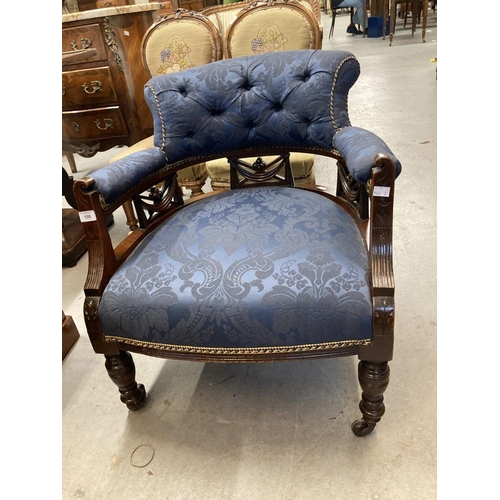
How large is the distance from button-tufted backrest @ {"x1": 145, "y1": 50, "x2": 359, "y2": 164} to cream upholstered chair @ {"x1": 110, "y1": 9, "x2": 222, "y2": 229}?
2.13 feet

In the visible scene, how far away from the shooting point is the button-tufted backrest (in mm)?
1242

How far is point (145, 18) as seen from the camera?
223 centimetres

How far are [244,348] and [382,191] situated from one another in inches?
19.1

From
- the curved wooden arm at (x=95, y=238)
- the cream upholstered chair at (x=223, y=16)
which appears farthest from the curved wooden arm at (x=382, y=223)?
the cream upholstered chair at (x=223, y=16)

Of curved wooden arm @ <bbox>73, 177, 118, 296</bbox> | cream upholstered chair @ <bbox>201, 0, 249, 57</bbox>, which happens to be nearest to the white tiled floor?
curved wooden arm @ <bbox>73, 177, 118, 296</bbox>

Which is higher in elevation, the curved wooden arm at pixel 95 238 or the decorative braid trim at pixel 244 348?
the curved wooden arm at pixel 95 238

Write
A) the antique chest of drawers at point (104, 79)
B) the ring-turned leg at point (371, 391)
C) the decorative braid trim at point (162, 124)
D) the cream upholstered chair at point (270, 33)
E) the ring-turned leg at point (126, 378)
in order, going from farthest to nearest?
the antique chest of drawers at point (104, 79) → the cream upholstered chair at point (270, 33) → the decorative braid trim at point (162, 124) → the ring-turned leg at point (126, 378) → the ring-turned leg at point (371, 391)

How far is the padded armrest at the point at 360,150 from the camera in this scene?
907 mm

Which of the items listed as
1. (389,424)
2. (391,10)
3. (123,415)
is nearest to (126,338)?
(123,415)

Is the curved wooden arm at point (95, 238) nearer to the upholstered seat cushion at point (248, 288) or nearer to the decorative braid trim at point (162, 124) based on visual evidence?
the upholstered seat cushion at point (248, 288)

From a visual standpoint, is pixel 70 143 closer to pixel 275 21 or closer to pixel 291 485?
pixel 275 21

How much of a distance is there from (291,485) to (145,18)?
2.36 metres

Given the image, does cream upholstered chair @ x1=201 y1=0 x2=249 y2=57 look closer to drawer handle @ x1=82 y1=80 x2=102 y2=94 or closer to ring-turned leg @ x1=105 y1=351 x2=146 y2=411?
drawer handle @ x1=82 y1=80 x2=102 y2=94

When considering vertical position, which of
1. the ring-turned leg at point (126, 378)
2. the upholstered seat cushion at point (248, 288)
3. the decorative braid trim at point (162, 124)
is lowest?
the ring-turned leg at point (126, 378)
